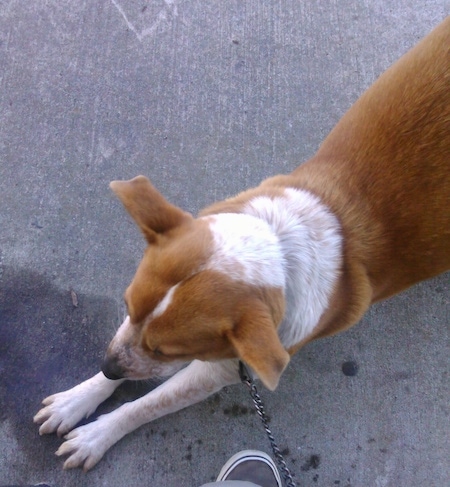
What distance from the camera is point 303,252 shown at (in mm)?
2148

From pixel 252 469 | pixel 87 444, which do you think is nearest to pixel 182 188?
pixel 87 444

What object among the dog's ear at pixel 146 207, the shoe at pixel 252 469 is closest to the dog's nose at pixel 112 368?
the dog's ear at pixel 146 207

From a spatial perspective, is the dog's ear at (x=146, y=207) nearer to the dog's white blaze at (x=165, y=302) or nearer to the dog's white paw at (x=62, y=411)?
the dog's white blaze at (x=165, y=302)

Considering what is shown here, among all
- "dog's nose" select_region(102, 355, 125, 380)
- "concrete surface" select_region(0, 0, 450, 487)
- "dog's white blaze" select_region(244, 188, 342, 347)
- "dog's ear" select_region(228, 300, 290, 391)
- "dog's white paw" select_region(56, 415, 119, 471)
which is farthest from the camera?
"concrete surface" select_region(0, 0, 450, 487)

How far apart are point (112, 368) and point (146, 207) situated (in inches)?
30.8

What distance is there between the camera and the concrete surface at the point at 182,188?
2.76 metres

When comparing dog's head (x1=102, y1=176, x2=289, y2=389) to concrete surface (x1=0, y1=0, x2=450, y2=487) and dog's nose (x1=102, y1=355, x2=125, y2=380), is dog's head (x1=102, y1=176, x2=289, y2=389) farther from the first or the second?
concrete surface (x1=0, y1=0, x2=450, y2=487)

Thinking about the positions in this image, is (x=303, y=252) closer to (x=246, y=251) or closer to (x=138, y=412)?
(x=246, y=251)

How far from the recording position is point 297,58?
3.68m

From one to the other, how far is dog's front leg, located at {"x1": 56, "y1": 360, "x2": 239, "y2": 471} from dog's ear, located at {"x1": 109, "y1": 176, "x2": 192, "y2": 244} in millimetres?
857

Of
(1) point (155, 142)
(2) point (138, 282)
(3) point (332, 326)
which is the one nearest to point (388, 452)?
(3) point (332, 326)

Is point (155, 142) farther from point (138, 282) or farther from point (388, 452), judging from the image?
point (388, 452)

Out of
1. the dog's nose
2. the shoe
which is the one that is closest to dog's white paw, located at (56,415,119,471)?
the dog's nose

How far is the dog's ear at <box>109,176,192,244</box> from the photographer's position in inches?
79.7
